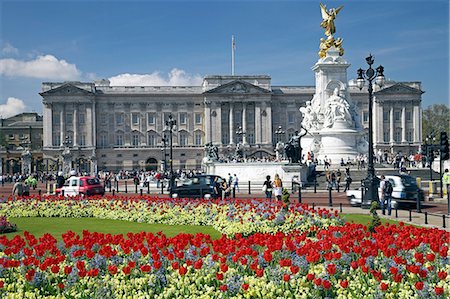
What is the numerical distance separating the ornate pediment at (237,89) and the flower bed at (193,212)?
8371cm

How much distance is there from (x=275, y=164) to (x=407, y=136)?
237 ft

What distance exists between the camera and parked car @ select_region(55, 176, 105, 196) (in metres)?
29.7

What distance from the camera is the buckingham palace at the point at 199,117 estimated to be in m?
104

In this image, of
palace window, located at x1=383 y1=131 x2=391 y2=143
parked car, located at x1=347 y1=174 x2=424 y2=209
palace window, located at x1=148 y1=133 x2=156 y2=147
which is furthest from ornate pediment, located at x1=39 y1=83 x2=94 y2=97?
parked car, located at x1=347 y1=174 x2=424 y2=209

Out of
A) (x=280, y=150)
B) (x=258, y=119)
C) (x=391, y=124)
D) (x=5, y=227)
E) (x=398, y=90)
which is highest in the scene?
(x=398, y=90)

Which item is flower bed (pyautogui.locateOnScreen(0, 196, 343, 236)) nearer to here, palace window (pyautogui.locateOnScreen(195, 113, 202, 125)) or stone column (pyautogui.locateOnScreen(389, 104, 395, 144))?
palace window (pyautogui.locateOnScreen(195, 113, 202, 125))

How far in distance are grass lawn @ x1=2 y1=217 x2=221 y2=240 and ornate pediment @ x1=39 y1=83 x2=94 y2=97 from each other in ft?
283

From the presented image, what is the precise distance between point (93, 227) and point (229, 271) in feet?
33.6

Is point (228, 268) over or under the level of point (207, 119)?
under

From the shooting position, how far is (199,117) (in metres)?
108

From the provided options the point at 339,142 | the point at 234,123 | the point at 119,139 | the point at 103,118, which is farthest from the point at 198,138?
the point at 339,142

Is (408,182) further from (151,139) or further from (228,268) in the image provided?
(151,139)

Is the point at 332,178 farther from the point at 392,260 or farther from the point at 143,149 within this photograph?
the point at 143,149

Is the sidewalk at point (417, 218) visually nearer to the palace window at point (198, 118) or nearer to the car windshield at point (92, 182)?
the car windshield at point (92, 182)
